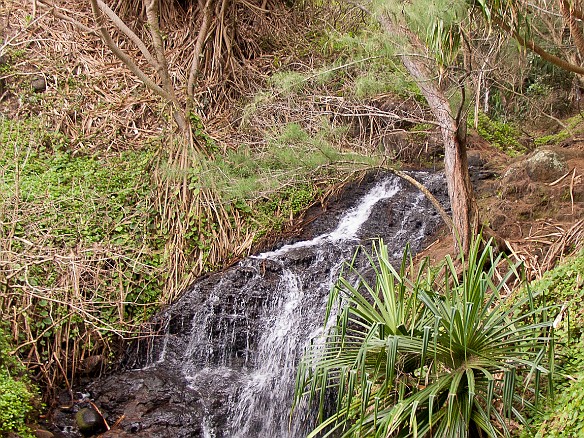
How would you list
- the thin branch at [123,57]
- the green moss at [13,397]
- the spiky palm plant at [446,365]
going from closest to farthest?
the spiky palm plant at [446,365] < the green moss at [13,397] < the thin branch at [123,57]

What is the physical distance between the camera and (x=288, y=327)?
7.23 metres

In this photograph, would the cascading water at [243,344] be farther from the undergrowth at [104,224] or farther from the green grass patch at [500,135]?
the green grass patch at [500,135]

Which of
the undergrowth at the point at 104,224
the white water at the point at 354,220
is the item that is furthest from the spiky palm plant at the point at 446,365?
the white water at the point at 354,220

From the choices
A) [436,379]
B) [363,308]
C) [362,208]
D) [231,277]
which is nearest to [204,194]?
[231,277]

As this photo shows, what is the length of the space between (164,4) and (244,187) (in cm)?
550

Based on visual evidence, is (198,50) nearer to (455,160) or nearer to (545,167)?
(455,160)

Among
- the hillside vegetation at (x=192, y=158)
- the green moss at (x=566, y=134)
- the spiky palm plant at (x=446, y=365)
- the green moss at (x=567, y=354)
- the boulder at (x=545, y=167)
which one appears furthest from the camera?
the green moss at (x=566, y=134)

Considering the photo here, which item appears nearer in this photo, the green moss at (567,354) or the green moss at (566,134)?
the green moss at (567,354)

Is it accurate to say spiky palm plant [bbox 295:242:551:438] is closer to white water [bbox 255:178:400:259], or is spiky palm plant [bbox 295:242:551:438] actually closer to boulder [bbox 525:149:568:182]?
boulder [bbox 525:149:568:182]

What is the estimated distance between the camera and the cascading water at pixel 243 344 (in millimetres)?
6395

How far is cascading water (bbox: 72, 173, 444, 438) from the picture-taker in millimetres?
6395

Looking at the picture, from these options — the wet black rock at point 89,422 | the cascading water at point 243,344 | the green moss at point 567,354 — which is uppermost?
the green moss at point 567,354

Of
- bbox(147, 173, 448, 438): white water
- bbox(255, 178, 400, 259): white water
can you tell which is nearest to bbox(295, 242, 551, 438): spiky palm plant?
bbox(147, 173, 448, 438): white water

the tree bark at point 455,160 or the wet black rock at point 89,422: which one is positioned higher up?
the tree bark at point 455,160
